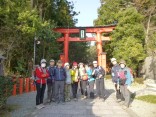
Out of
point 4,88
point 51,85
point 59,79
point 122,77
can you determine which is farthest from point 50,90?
point 4,88

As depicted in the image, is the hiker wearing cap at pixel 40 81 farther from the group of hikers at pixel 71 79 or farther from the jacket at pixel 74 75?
the jacket at pixel 74 75

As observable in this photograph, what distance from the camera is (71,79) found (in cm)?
1438

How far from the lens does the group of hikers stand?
12.3 m

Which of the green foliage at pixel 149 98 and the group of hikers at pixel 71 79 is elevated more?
the group of hikers at pixel 71 79

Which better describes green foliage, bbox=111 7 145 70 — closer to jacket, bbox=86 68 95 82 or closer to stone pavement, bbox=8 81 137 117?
jacket, bbox=86 68 95 82

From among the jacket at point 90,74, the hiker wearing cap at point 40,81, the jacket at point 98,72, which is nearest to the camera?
the hiker wearing cap at point 40,81

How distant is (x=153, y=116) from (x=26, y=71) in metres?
13.6

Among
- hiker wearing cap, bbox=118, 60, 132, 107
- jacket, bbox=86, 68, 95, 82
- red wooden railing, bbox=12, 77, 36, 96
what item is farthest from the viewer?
red wooden railing, bbox=12, 77, 36, 96

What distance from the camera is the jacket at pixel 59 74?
13.2 metres

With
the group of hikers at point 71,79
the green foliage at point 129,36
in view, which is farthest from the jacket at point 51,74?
the green foliage at point 129,36

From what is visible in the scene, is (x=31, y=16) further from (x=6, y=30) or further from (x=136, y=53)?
(x=136, y=53)

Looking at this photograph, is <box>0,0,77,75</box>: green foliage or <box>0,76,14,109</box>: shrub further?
<box>0,0,77,75</box>: green foliage

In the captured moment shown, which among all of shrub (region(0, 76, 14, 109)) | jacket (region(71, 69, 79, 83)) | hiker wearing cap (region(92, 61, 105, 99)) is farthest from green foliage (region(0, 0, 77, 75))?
shrub (region(0, 76, 14, 109))

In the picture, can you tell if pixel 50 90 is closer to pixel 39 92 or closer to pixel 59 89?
pixel 59 89
